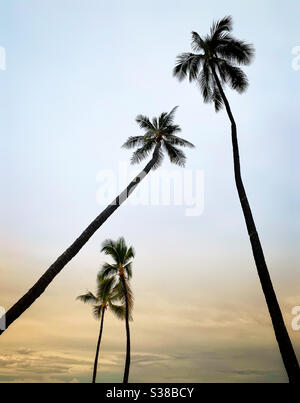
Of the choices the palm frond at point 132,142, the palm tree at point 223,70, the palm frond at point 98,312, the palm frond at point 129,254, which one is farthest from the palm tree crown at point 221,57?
the palm frond at point 98,312

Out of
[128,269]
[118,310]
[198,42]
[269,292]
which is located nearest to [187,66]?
[198,42]

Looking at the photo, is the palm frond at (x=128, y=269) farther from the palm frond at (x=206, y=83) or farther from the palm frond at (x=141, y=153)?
the palm frond at (x=206, y=83)

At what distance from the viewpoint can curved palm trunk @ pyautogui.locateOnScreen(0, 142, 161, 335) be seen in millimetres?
10516

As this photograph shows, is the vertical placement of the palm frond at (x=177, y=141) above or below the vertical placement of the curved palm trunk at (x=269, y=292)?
above

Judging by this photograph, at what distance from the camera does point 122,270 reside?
96.0ft

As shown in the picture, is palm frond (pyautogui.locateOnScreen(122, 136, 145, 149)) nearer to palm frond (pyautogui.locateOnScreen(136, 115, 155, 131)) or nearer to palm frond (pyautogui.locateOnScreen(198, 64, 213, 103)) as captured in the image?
palm frond (pyautogui.locateOnScreen(136, 115, 155, 131))

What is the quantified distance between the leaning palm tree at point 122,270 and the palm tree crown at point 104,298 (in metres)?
0.67

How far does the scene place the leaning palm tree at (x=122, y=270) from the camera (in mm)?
27372

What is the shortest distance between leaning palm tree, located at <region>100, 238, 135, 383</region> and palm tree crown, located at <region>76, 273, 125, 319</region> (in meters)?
0.67

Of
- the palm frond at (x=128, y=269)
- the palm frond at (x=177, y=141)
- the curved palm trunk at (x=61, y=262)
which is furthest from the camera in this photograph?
the palm frond at (x=128, y=269)

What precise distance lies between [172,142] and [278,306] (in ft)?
47.9

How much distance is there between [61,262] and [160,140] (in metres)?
13.8

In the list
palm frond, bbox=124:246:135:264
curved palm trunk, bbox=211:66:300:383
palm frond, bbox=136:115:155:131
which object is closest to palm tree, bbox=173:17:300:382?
curved palm trunk, bbox=211:66:300:383

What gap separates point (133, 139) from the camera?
24.0 meters
